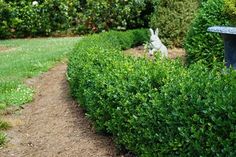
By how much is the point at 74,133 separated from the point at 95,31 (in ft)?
38.9

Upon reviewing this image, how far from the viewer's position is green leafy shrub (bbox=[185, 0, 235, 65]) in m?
7.91

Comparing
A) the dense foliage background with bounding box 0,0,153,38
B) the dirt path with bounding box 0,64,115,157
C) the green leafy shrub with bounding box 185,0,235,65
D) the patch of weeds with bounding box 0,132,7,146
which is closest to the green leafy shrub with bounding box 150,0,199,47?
the green leafy shrub with bounding box 185,0,235,65

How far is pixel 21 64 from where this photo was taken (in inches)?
411

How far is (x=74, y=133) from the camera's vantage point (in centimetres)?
563

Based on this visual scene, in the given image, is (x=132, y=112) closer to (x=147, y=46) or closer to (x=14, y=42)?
(x=147, y=46)

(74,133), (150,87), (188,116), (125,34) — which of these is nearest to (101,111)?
(74,133)

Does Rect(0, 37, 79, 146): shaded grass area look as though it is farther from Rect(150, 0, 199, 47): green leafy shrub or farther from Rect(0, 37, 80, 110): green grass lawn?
Rect(150, 0, 199, 47): green leafy shrub

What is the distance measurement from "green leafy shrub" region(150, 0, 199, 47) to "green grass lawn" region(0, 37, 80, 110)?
256 cm

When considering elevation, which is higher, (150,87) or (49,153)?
(150,87)

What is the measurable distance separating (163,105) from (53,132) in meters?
2.35

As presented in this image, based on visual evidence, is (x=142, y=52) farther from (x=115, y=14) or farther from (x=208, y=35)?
(x=115, y=14)

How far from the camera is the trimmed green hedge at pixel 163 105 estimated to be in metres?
3.17

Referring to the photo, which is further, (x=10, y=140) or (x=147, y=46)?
(x=147, y=46)

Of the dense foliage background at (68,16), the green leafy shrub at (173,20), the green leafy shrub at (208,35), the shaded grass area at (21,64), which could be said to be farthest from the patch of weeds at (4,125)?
the dense foliage background at (68,16)
